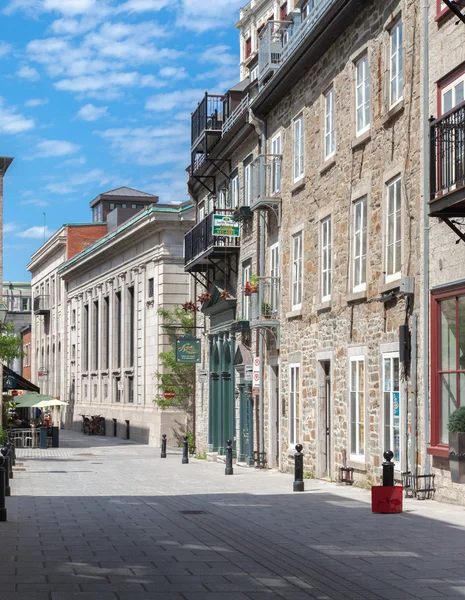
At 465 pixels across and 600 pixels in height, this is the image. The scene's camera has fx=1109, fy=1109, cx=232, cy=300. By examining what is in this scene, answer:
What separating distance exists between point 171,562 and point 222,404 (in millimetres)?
24036

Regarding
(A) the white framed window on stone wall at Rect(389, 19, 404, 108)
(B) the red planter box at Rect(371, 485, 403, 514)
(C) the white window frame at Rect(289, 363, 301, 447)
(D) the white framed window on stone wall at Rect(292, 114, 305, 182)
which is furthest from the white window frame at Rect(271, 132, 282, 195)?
(B) the red planter box at Rect(371, 485, 403, 514)

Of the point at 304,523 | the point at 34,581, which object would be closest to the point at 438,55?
the point at 304,523

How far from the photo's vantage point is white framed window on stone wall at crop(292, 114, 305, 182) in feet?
83.4

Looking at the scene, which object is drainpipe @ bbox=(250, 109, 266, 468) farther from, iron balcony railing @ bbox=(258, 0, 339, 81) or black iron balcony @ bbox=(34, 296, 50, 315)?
black iron balcony @ bbox=(34, 296, 50, 315)

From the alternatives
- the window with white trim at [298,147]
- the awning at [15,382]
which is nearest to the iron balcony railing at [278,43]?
the window with white trim at [298,147]

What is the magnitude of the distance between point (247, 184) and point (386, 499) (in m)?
17.1

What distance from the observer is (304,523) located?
14609 mm

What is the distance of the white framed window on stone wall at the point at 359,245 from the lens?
2067 cm

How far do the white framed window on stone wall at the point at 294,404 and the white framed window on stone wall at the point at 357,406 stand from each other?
4.12 metres

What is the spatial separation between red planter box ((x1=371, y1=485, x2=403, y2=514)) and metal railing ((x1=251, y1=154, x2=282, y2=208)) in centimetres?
1268

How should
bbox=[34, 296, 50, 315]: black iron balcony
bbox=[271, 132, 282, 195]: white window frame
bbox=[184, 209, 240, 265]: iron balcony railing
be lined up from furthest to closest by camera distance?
1. bbox=[34, 296, 50, 315]: black iron balcony
2. bbox=[184, 209, 240, 265]: iron balcony railing
3. bbox=[271, 132, 282, 195]: white window frame

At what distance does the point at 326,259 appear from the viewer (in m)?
23.2

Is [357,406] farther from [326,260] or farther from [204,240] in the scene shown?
[204,240]

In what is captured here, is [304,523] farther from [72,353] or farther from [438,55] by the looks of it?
[72,353]
